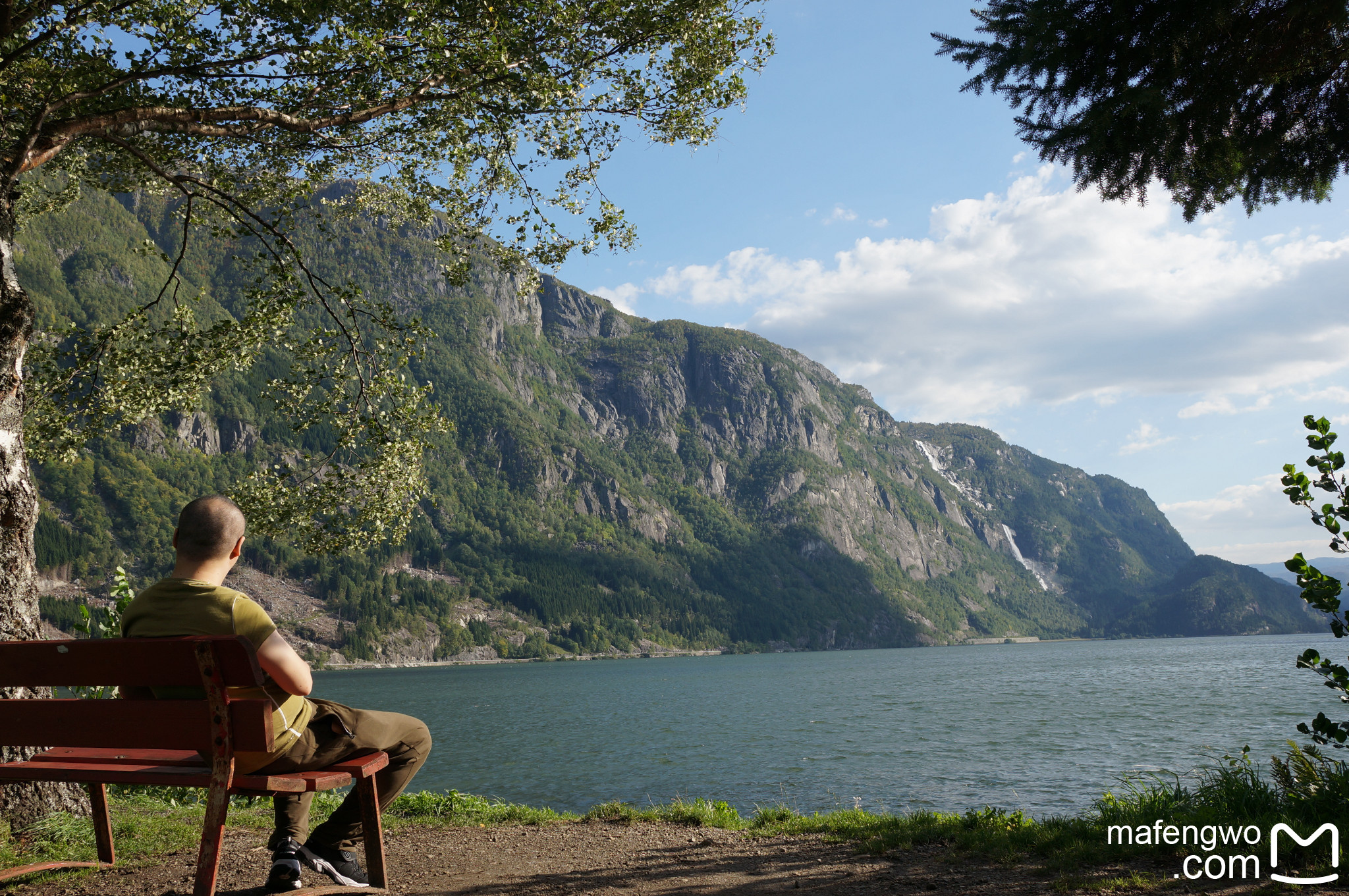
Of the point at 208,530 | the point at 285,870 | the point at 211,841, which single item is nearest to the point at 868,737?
the point at 285,870

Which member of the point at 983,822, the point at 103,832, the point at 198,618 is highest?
the point at 198,618

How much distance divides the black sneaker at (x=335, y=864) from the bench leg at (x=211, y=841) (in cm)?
94

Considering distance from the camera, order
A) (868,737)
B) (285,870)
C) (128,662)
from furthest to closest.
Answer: (868,737) < (285,870) < (128,662)

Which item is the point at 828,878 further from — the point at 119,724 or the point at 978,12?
the point at 978,12

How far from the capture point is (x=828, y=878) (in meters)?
5.34

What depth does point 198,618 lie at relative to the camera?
371cm

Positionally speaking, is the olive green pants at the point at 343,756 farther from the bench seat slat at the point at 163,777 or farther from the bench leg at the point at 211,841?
the bench leg at the point at 211,841

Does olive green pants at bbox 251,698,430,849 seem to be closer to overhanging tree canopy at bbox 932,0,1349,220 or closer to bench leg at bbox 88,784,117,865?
bench leg at bbox 88,784,117,865

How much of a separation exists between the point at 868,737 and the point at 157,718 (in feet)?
102

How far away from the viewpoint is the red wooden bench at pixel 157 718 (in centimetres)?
338

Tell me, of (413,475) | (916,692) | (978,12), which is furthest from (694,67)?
(916,692)

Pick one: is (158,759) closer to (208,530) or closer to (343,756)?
A: (343,756)

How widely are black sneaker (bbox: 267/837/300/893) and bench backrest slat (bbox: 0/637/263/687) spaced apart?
139 cm

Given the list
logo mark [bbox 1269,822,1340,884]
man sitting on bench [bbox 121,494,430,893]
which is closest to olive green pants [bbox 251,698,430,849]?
man sitting on bench [bbox 121,494,430,893]
